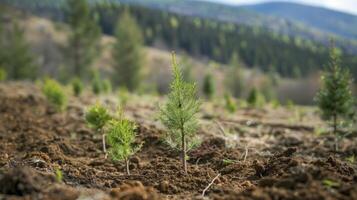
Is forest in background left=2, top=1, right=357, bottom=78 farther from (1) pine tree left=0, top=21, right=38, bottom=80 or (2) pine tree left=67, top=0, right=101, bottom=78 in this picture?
(2) pine tree left=67, top=0, right=101, bottom=78

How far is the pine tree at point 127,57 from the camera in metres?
42.9

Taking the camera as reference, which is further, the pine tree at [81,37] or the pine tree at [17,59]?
the pine tree at [17,59]

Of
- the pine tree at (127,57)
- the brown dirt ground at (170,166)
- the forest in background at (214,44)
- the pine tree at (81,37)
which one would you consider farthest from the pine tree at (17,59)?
the forest in background at (214,44)

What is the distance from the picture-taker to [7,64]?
45.5 metres

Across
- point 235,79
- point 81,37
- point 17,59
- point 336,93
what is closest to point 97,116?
point 336,93

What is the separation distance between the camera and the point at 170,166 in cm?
830

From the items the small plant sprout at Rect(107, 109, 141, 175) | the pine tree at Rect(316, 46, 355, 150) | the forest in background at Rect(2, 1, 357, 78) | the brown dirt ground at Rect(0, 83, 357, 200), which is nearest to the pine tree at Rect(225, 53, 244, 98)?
the forest in background at Rect(2, 1, 357, 78)

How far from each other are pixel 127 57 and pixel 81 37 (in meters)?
4.48

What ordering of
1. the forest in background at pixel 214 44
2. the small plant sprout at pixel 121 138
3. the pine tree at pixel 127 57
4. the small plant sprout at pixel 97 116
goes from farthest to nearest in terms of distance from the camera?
the forest in background at pixel 214 44, the pine tree at pixel 127 57, the small plant sprout at pixel 97 116, the small plant sprout at pixel 121 138

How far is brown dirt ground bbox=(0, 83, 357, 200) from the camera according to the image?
5832mm

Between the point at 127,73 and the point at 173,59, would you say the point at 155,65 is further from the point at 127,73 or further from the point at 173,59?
the point at 173,59

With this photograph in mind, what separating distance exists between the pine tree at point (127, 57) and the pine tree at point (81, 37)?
2.23 m

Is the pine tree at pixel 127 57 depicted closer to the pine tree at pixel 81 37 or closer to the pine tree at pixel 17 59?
the pine tree at pixel 81 37

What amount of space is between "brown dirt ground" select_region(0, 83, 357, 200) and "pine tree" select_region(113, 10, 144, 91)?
28.1 m
